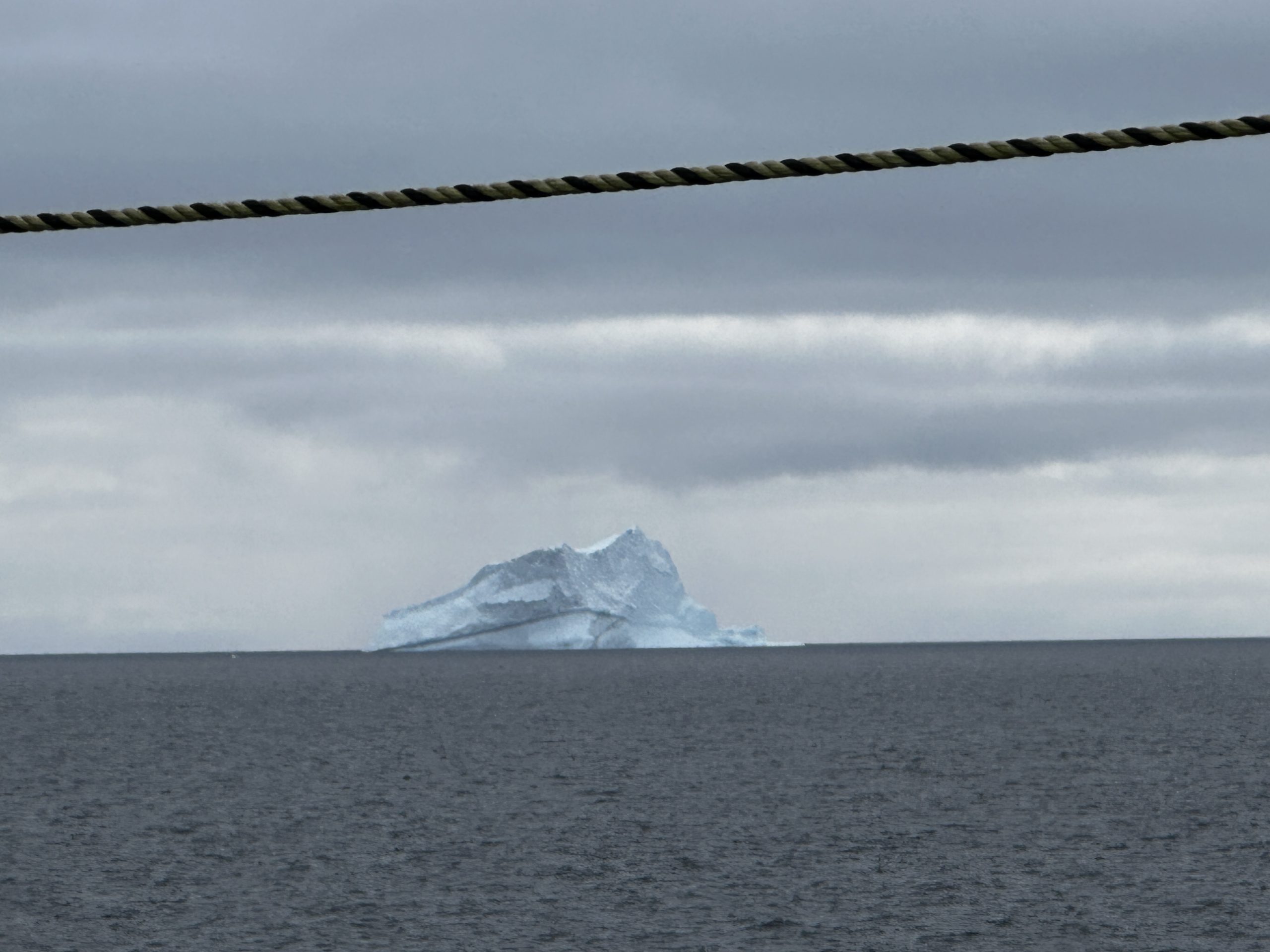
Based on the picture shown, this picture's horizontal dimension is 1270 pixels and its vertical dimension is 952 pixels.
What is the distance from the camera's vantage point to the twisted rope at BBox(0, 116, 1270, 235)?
665 centimetres

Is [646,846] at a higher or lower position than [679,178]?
lower

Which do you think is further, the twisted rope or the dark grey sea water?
the dark grey sea water

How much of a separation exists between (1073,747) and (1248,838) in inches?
2297

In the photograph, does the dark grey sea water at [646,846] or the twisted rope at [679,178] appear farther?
the dark grey sea water at [646,846]

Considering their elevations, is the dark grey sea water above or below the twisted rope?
below

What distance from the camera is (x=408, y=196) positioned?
728 cm

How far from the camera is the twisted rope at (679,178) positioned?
665 centimetres

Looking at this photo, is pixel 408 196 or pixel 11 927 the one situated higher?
pixel 408 196

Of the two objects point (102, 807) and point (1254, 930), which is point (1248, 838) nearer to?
point (1254, 930)

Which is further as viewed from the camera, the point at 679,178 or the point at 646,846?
the point at 646,846

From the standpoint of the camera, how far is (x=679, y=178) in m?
6.80

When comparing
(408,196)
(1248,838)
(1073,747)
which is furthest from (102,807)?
(408,196)

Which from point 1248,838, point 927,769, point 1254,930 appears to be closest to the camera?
point 1254,930

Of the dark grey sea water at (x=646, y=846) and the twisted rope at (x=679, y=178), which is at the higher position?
the twisted rope at (x=679, y=178)
